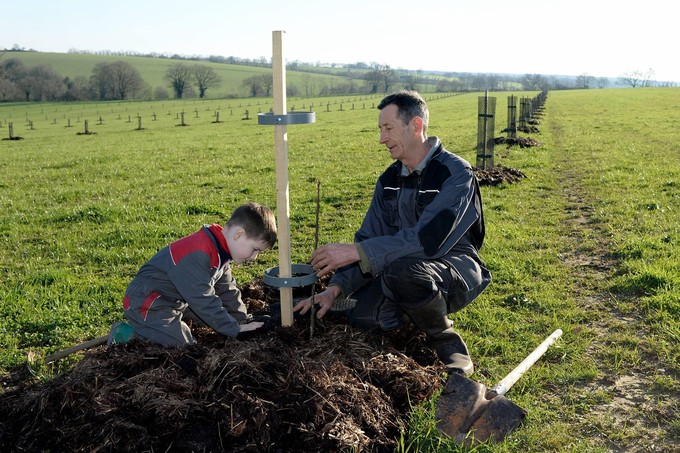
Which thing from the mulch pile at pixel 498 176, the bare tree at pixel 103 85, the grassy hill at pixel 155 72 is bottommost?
the mulch pile at pixel 498 176

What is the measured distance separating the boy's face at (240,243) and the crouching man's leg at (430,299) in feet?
3.19

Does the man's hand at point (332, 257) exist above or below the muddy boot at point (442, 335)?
above

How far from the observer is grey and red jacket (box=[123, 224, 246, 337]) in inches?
173

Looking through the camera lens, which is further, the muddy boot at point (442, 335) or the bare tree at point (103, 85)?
the bare tree at point (103, 85)

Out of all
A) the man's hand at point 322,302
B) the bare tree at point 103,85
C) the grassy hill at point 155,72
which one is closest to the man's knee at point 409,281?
the man's hand at point 322,302

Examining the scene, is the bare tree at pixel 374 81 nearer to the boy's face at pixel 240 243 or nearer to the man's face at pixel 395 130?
the man's face at pixel 395 130

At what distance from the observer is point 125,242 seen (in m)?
8.83

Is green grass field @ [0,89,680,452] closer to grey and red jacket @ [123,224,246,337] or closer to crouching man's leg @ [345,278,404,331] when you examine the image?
crouching man's leg @ [345,278,404,331]

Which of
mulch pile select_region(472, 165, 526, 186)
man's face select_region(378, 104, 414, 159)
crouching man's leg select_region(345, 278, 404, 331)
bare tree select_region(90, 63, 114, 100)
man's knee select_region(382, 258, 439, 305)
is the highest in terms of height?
bare tree select_region(90, 63, 114, 100)

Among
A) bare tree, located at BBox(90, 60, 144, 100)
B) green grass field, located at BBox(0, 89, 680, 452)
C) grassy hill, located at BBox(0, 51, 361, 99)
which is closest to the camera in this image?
green grass field, located at BBox(0, 89, 680, 452)

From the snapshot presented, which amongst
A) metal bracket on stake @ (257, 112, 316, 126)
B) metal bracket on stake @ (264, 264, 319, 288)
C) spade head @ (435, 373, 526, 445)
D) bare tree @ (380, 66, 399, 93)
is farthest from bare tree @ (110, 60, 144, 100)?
spade head @ (435, 373, 526, 445)

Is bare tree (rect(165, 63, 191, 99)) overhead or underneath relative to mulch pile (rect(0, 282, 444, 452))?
overhead

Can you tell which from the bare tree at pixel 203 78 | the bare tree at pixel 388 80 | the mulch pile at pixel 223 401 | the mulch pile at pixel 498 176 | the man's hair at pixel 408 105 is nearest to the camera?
the mulch pile at pixel 223 401

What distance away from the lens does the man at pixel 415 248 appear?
4441 mm
